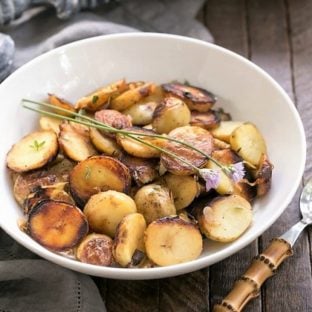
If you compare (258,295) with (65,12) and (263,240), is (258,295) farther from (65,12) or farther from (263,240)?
(65,12)

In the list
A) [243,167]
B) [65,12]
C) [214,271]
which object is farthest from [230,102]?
[65,12]

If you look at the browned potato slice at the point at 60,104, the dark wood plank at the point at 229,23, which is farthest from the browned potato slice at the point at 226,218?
the dark wood plank at the point at 229,23

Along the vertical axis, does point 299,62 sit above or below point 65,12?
below

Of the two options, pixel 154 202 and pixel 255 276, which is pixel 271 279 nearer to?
pixel 255 276

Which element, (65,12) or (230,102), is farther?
(65,12)

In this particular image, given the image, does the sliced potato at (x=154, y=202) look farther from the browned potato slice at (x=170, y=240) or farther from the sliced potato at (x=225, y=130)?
the sliced potato at (x=225, y=130)

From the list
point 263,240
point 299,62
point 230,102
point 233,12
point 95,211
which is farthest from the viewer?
point 233,12
